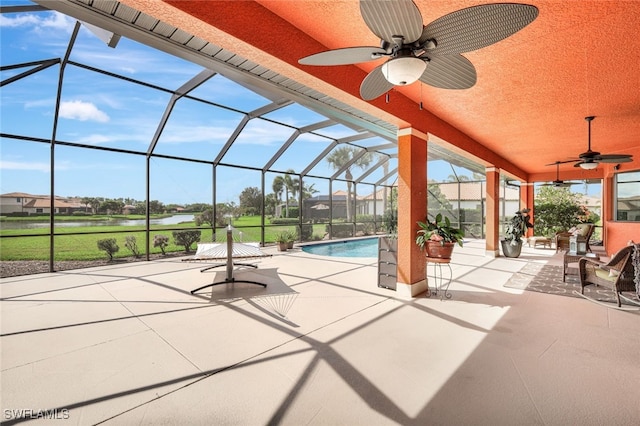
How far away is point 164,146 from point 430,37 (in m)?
21.6

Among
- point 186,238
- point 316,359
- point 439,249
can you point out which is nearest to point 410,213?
point 439,249

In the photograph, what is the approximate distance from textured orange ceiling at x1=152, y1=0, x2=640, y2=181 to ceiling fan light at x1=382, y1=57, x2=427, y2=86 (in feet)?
2.76

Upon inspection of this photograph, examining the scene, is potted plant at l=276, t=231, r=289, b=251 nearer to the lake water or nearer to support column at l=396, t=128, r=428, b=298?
support column at l=396, t=128, r=428, b=298

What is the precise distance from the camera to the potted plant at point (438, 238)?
4148 millimetres

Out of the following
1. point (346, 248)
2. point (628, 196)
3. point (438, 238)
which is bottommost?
point (346, 248)

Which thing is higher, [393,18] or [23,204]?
[393,18]

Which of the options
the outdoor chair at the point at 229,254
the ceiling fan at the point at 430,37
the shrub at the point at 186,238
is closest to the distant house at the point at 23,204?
the shrub at the point at 186,238

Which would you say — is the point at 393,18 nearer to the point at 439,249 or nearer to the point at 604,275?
the point at 439,249

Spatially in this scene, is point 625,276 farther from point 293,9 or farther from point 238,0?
point 238,0

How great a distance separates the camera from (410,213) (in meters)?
4.39

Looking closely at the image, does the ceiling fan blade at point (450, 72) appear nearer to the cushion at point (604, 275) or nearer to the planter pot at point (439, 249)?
the planter pot at point (439, 249)

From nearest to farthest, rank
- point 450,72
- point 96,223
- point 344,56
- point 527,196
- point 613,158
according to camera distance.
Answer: point 344,56 → point 450,72 → point 613,158 → point 527,196 → point 96,223

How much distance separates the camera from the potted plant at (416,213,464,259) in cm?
415

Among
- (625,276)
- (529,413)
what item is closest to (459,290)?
(625,276)
